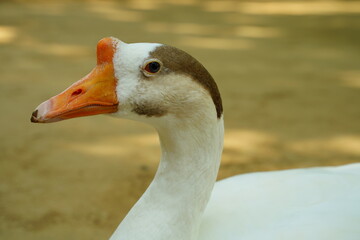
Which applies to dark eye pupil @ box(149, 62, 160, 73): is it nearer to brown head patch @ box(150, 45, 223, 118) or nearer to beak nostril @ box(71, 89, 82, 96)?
brown head patch @ box(150, 45, 223, 118)

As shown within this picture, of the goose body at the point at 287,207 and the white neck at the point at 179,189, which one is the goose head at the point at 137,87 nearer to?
the white neck at the point at 179,189

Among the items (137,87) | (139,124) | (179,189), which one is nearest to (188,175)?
(179,189)

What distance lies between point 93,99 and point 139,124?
176 centimetres

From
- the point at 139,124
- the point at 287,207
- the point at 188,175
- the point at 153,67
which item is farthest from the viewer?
the point at 139,124

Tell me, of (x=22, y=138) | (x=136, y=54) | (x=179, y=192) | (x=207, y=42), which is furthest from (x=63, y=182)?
(x=207, y=42)

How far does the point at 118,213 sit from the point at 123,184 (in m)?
0.23

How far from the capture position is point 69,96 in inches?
54.2

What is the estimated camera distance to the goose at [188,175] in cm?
135

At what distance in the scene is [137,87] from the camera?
1344mm

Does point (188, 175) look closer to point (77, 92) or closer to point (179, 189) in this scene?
point (179, 189)

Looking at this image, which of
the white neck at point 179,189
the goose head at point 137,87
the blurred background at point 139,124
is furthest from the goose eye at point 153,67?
the blurred background at point 139,124

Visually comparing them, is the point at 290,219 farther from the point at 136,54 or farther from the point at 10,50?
the point at 10,50

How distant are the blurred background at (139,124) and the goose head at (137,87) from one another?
99cm

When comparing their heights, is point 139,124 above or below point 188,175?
below
